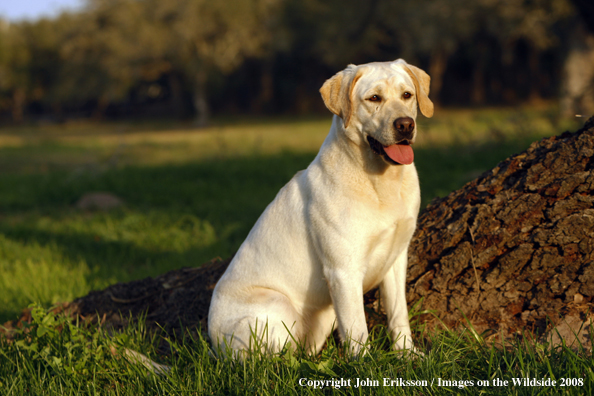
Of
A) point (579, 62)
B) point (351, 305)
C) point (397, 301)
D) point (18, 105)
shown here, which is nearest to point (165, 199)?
point (397, 301)

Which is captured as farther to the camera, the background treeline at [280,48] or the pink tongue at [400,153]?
the background treeline at [280,48]

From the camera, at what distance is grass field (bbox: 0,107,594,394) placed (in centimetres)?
261

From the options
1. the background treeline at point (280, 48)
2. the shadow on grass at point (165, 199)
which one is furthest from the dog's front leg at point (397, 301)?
the background treeline at point (280, 48)

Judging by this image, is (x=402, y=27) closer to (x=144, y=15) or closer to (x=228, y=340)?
(x=144, y=15)

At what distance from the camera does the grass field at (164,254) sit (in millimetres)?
2611

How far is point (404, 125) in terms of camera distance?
2.63 metres

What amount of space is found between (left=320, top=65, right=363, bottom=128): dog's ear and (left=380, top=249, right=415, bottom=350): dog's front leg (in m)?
0.84

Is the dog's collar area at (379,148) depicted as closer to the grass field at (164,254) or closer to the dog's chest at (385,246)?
the dog's chest at (385,246)

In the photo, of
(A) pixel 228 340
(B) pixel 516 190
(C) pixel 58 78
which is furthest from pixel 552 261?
(C) pixel 58 78

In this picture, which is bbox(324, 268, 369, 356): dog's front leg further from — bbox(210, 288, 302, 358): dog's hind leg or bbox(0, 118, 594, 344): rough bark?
bbox(0, 118, 594, 344): rough bark

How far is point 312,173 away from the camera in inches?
118

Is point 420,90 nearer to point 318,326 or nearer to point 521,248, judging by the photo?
point 521,248

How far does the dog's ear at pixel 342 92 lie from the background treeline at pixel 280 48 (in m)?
19.2

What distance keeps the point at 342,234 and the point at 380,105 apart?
0.69 metres
